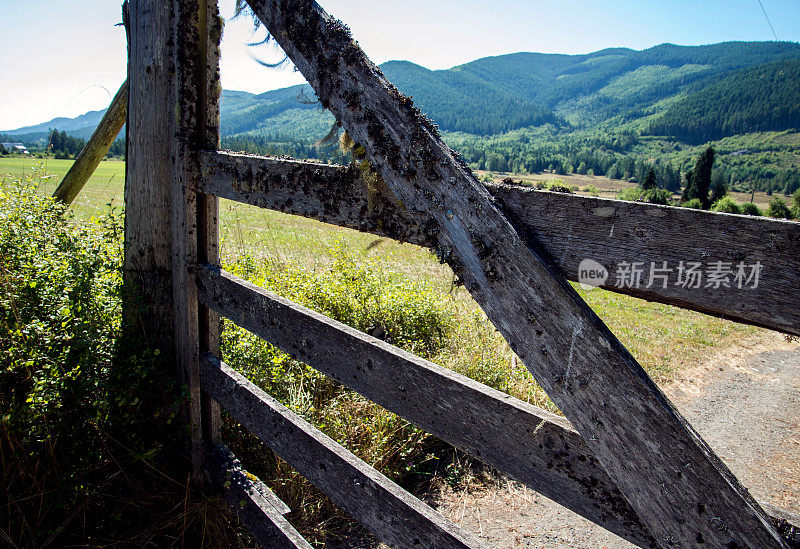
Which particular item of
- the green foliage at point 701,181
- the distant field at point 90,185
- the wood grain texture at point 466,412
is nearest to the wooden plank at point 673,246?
the wood grain texture at point 466,412

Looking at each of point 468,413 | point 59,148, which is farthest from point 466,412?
point 59,148

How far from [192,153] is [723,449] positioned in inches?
223

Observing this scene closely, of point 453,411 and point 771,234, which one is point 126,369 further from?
point 771,234

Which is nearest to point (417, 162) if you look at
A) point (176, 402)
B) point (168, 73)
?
point (168, 73)

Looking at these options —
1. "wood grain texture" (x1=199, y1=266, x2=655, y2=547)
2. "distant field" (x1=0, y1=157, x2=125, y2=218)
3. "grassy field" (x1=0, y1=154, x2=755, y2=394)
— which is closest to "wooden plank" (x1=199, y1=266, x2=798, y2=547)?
"wood grain texture" (x1=199, y1=266, x2=655, y2=547)

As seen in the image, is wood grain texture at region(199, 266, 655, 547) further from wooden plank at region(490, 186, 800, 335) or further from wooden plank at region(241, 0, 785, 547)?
wooden plank at region(490, 186, 800, 335)

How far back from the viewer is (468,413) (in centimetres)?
132

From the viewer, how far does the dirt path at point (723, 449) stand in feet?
11.3

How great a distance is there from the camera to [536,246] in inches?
41.9

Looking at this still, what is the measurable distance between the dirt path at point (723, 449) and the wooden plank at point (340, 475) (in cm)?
205

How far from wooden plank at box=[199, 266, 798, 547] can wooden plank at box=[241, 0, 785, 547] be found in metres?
0.14

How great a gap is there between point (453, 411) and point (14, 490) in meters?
2.50

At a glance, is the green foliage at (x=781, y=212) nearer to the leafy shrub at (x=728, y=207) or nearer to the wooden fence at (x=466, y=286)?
the wooden fence at (x=466, y=286)

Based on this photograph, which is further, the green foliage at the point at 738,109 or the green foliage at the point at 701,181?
the green foliage at the point at 738,109
